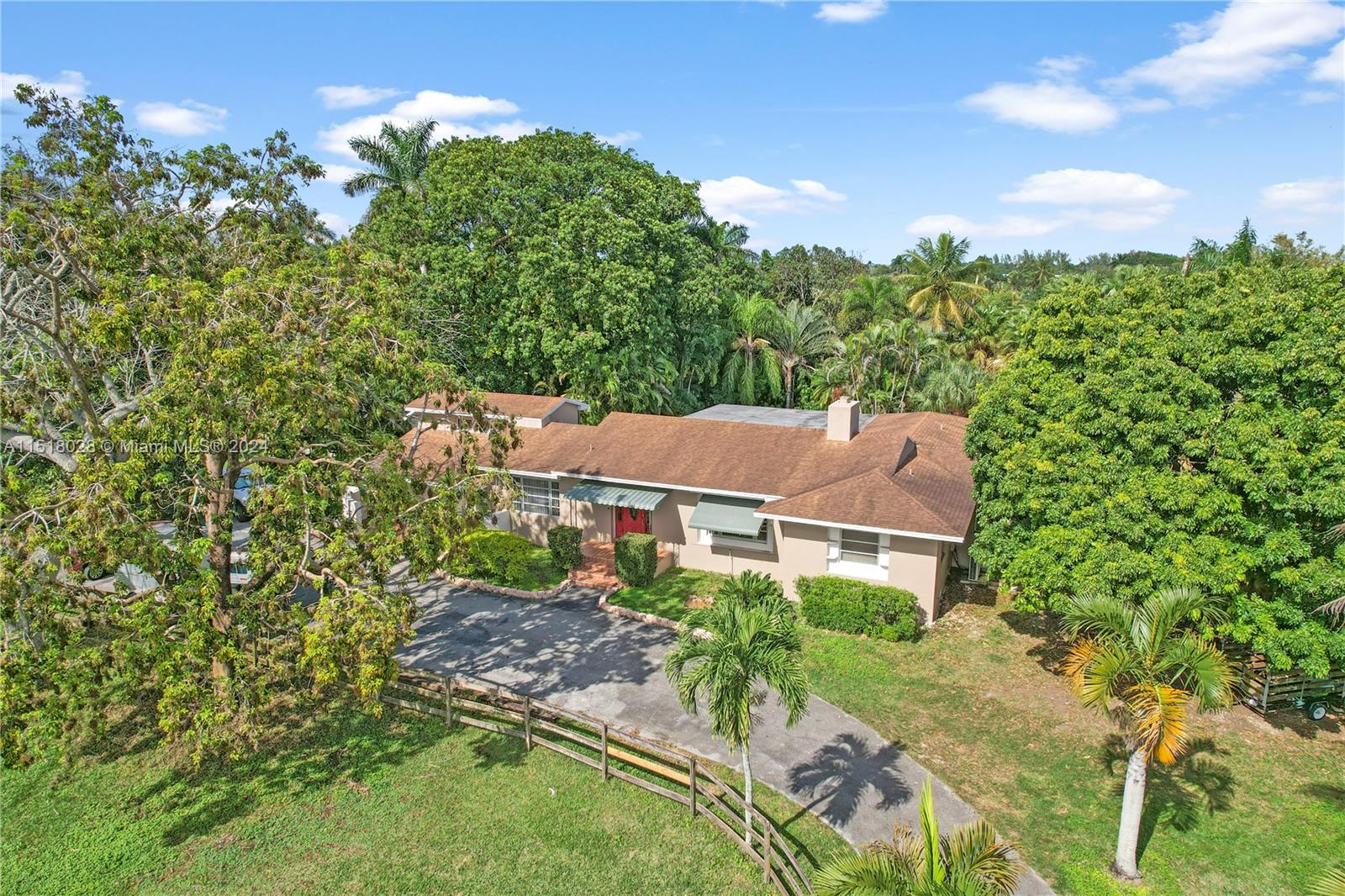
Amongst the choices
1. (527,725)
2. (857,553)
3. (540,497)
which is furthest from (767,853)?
(540,497)

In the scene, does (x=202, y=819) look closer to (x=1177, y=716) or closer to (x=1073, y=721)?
(x=1177, y=716)

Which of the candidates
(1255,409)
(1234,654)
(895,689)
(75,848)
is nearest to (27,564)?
(75,848)

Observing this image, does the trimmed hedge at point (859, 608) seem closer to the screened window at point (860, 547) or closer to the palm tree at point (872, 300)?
the screened window at point (860, 547)

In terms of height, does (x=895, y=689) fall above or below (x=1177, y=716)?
below

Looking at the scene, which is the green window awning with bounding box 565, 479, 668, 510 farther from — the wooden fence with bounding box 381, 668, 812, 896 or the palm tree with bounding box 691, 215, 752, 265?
the palm tree with bounding box 691, 215, 752, 265

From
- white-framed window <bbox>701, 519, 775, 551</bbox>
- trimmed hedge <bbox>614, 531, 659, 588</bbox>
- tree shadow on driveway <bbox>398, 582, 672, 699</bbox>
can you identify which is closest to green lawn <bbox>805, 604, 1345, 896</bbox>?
white-framed window <bbox>701, 519, 775, 551</bbox>

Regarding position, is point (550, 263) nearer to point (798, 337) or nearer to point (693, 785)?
point (798, 337)

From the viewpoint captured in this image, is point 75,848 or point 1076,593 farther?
point 1076,593
